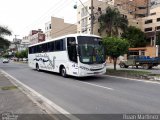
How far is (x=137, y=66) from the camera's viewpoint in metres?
35.5

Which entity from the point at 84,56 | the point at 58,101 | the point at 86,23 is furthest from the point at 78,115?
the point at 86,23

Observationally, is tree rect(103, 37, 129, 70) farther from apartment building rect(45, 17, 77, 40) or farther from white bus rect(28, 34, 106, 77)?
apartment building rect(45, 17, 77, 40)

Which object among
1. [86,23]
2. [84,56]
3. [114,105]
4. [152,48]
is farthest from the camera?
[86,23]

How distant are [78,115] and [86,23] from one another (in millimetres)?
58190

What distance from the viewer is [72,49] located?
720 inches

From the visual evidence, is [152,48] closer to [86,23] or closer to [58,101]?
[86,23]

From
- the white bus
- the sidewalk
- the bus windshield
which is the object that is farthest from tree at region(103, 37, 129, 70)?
the sidewalk

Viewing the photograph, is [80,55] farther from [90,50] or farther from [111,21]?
[111,21]

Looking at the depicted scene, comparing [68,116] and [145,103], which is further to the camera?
[145,103]

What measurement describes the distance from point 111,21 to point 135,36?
42.5 feet

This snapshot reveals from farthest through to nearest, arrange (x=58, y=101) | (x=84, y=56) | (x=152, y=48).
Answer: (x=152, y=48)
(x=84, y=56)
(x=58, y=101)

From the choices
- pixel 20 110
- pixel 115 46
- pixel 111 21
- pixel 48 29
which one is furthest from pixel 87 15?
pixel 20 110

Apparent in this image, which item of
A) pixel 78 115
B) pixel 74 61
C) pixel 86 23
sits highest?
pixel 86 23

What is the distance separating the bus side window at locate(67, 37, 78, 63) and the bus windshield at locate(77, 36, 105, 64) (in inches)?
19.6
